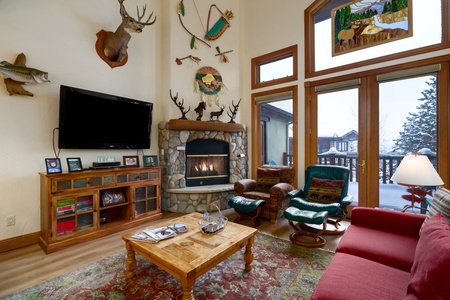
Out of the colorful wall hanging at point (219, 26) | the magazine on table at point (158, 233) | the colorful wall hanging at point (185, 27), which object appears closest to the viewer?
the magazine on table at point (158, 233)

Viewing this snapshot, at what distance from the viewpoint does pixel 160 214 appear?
365cm

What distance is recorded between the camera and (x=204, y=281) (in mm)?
1930

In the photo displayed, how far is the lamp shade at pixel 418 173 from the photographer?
7.11 ft

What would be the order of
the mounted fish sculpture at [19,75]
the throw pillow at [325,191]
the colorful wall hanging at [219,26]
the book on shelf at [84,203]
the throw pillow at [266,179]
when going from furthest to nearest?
1. the colorful wall hanging at [219,26]
2. the throw pillow at [266,179]
3. the throw pillow at [325,191]
4. the book on shelf at [84,203]
5. the mounted fish sculpture at [19,75]

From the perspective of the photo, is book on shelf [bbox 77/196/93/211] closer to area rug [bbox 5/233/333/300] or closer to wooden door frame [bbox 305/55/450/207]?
area rug [bbox 5/233/333/300]

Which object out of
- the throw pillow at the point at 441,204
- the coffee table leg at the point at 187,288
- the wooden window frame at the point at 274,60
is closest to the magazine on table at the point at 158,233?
the coffee table leg at the point at 187,288

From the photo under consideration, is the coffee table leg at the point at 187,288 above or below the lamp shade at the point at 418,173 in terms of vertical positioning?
below

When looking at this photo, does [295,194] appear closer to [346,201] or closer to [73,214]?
[346,201]

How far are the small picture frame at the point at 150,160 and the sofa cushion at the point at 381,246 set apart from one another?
308 cm

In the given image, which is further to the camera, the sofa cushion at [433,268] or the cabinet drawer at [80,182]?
the cabinet drawer at [80,182]

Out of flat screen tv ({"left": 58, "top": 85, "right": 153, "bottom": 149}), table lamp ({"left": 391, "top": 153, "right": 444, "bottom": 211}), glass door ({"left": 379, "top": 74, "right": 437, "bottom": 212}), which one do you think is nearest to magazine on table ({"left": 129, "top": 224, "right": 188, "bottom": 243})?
flat screen tv ({"left": 58, "top": 85, "right": 153, "bottom": 149})

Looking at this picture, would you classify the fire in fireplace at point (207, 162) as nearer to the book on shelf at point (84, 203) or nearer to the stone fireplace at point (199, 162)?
the stone fireplace at point (199, 162)

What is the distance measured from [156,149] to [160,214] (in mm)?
1250

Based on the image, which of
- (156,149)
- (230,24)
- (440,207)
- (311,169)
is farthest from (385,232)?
(230,24)
